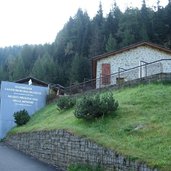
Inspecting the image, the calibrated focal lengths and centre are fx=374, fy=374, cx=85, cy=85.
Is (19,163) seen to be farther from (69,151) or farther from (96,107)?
(96,107)

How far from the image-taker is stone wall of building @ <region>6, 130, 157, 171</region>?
12823 millimetres

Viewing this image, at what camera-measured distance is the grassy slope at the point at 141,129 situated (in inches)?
495

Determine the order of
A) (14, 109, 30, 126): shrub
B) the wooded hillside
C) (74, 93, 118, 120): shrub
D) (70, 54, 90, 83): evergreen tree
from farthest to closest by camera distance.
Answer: (70, 54, 90, 83): evergreen tree < the wooded hillside < (14, 109, 30, 126): shrub < (74, 93, 118, 120): shrub

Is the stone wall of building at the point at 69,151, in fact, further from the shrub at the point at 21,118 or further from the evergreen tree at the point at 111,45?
the evergreen tree at the point at 111,45

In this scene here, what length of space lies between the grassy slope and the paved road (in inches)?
Result: 90.7

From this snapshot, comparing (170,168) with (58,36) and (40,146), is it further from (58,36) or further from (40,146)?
(58,36)

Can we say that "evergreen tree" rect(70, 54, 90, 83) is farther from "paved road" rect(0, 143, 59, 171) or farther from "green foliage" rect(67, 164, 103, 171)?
"green foliage" rect(67, 164, 103, 171)

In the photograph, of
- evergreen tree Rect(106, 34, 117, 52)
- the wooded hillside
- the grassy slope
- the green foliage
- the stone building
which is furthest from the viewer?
the wooded hillside

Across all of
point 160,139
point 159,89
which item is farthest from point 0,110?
point 160,139

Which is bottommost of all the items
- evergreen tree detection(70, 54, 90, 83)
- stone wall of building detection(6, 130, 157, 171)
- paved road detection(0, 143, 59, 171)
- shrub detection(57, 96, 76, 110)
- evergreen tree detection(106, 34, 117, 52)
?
paved road detection(0, 143, 59, 171)

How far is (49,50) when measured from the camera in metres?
99.1

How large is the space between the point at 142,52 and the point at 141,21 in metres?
42.7

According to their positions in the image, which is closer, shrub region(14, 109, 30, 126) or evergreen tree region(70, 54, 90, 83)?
shrub region(14, 109, 30, 126)

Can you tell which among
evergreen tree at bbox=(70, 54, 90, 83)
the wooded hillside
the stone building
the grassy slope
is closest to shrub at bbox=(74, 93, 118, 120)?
the grassy slope
